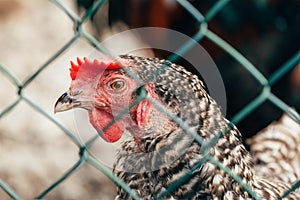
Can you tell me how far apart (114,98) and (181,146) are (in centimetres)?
24

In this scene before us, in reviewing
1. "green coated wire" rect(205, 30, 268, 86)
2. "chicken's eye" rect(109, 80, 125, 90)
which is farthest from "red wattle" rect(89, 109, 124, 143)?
"green coated wire" rect(205, 30, 268, 86)

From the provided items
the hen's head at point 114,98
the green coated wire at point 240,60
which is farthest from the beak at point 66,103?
the green coated wire at point 240,60

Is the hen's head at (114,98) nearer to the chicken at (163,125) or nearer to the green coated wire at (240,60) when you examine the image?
the chicken at (163,125)

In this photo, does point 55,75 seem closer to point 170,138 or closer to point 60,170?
point 60,170

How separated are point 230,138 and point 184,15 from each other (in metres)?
1.83

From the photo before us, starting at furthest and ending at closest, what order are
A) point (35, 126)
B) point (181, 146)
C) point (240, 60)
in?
point (35, 126) → point (181, 146) → point (240, 60)

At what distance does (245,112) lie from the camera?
4.65 ft

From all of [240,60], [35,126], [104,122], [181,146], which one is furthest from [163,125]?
[35,126]

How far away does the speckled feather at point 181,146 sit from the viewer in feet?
5.85

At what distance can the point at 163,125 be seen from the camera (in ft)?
5.91

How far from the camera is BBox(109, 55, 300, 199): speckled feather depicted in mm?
1783

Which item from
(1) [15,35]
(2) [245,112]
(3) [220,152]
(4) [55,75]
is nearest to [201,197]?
(3) [220,152]

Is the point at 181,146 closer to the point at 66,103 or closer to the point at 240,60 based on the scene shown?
the point at 66,103

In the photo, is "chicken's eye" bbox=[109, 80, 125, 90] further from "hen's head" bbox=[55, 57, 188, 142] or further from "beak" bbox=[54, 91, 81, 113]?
"beak" bbox=[54, 91, 81, 113]
